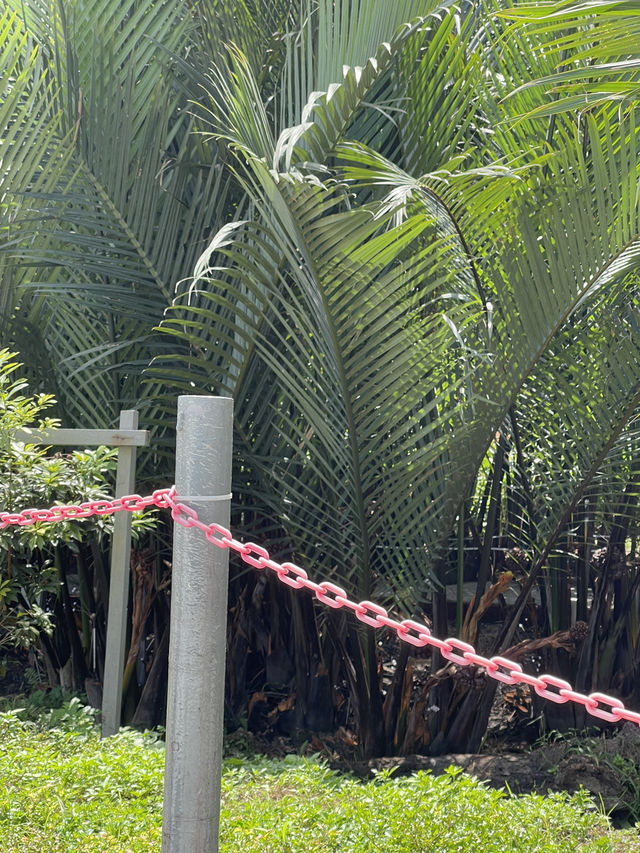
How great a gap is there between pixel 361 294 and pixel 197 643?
1750 mm

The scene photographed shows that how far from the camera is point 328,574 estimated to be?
3719 mm

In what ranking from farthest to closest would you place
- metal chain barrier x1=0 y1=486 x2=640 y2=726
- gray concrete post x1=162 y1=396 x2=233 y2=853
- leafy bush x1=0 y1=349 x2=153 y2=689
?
leafy bush x1=0 y1=349 x2=153 y2=689, gray concrete post x1=162 y1=396 x2=233 y2=853, metal chain barrier x1=0 y1=486 x2=640 y2=726

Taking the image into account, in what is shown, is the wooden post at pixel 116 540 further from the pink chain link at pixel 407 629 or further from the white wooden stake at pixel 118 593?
the pink chain link at pixel 407 629

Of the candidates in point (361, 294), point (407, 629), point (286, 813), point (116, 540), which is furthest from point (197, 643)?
point (116, 540)

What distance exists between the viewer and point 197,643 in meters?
1.73

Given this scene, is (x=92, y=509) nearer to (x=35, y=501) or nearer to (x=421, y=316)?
(x=35, y=501)

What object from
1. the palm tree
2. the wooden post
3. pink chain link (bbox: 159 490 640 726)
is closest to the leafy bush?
the wooden post

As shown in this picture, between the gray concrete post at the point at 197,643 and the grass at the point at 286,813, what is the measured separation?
81 centimetres

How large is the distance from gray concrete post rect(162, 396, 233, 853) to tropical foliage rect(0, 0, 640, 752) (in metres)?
1.40

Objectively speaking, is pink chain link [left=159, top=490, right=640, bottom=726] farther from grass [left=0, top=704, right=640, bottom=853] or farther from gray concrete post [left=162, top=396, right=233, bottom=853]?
grass [left=0, top=704, right=640, bottom=853]

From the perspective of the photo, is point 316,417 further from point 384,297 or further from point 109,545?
point 109,545

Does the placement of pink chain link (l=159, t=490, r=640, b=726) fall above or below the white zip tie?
below

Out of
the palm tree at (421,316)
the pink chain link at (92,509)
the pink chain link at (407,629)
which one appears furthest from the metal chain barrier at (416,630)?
the palm tree at (421,316)

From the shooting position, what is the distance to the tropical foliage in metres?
3.29
